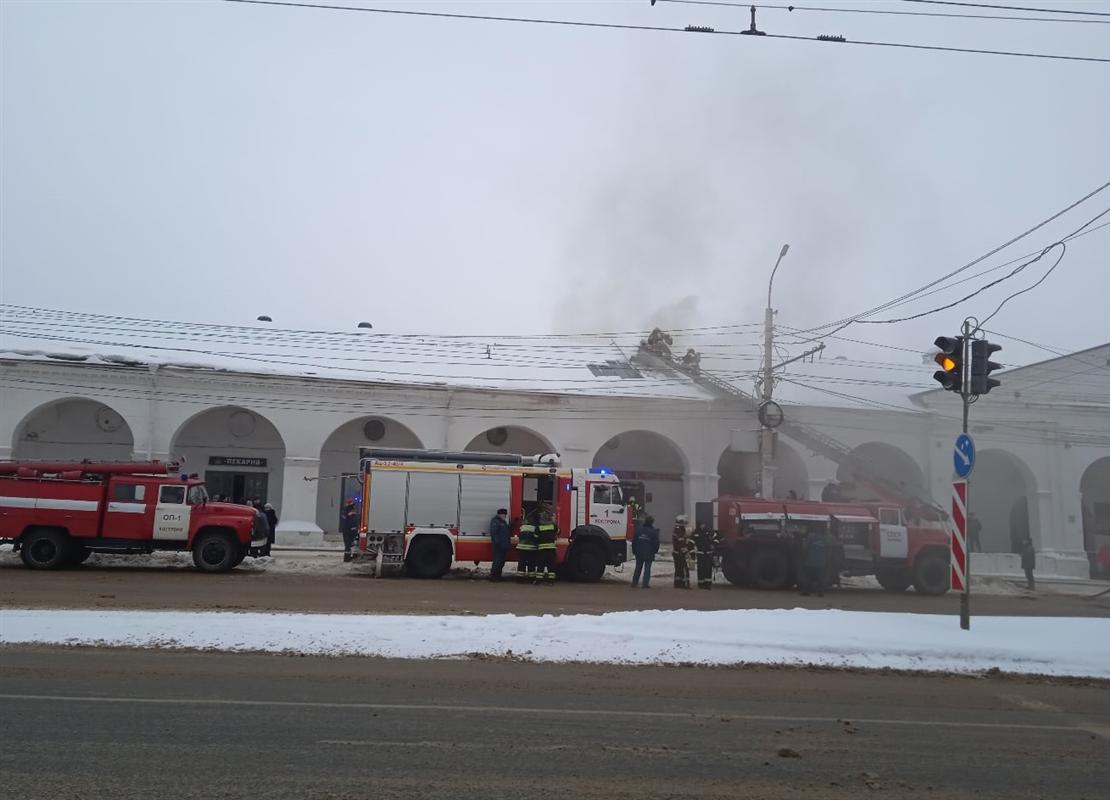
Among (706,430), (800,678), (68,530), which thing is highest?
(706,430)

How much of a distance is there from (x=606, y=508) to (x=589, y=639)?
28.8 ft

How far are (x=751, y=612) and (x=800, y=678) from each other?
3.78 m

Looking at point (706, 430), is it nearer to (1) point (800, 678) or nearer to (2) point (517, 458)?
(2) point (517, 458)

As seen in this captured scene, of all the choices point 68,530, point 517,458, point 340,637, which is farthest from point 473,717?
point 68,530

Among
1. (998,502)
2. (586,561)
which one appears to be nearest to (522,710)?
(586,561)

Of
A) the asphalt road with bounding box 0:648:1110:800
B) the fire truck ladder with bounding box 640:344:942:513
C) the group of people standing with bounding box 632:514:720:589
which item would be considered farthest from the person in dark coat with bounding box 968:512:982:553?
the asphalt road with bounding box 0:648:1110:800

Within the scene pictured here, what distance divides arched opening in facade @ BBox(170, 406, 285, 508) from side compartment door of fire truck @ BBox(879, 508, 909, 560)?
63.9 feet

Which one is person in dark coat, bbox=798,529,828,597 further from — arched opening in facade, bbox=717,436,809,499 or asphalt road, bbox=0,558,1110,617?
arched opening in facade, bbox=717,436,809,499

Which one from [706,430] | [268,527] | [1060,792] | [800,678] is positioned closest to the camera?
[1060,792]

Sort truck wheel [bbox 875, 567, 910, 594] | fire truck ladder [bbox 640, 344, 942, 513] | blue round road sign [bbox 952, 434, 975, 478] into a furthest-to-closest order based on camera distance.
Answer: fire truck ladder [bbox 640, 344, 942, 513] < truck wheel [bbox 875, 567, 910, 594] < blue round road sign [bbox 952, 434, 975, 478]

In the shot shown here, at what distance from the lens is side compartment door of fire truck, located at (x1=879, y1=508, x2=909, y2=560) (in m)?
19.2

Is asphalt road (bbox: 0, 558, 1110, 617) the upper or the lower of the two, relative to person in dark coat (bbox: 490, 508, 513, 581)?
lower

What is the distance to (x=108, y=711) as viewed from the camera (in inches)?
260

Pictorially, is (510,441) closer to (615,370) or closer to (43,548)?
(615,370)
